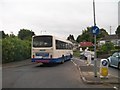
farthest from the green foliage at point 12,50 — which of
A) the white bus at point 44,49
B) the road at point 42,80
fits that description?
the road at point 42,80

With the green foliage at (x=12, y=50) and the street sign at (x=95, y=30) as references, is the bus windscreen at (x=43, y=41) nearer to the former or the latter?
the green foliage at (x=12, y=50)

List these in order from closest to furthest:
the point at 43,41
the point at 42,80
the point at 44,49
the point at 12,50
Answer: the point at 42,80, the point at 44,49, the point at 43,41, the point at 12,50

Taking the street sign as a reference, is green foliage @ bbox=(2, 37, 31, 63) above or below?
below

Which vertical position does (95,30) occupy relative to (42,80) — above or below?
above

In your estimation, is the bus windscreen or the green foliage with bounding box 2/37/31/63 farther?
the green foliage with bounding box 2/37/31/63

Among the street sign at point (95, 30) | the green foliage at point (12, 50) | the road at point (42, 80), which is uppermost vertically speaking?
the street sign at point (95, 30)

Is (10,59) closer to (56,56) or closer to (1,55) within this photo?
(1,55)

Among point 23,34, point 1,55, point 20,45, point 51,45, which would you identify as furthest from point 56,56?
point 23,34

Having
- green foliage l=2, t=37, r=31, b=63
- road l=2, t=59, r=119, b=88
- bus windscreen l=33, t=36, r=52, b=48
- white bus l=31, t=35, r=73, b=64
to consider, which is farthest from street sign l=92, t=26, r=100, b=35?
green foliage l=2, t=37, r=31, b=63

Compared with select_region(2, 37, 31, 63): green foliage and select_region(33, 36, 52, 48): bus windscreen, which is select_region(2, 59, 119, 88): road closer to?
select_region(33, 36, 52, 48): bus windscreen

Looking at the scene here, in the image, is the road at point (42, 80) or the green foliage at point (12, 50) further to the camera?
the green foliage at point (12, 50)

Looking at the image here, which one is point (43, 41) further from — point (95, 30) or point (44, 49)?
point (95, 30)

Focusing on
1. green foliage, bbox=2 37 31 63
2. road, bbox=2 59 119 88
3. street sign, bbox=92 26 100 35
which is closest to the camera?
road, bbox=2 59 119 88

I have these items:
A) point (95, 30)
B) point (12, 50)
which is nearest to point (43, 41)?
point (12, 50)
